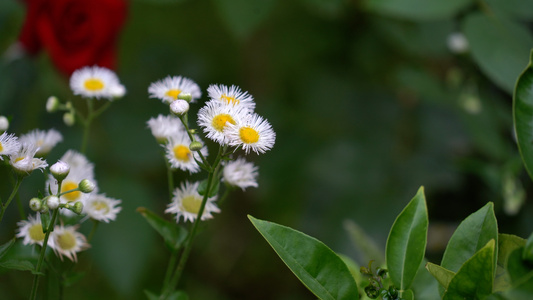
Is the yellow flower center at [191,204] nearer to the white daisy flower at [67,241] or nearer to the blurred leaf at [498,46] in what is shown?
the white daisy flower at [67,241]

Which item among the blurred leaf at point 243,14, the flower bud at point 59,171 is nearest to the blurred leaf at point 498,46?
the blurred leaf at point 243,14

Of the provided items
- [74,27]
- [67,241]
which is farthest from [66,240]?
[74,27]

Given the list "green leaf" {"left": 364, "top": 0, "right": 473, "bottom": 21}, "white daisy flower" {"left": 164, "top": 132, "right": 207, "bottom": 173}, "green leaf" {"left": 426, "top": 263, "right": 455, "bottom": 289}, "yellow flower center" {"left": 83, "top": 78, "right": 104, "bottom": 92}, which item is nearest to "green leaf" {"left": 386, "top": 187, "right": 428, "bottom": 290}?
"green leaf" {"left": 426, "top": 263, "right": 455, "bottom": 289}

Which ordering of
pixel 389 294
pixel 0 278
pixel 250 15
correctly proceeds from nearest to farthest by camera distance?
pixel 389 294
pixel 0 278
pixel 250 15

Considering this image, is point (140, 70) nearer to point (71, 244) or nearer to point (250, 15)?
point (250, 15)

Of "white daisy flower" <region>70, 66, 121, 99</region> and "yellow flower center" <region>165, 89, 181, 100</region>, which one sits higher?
"white daisy flower" <region>70, 66, 121, 99</region>

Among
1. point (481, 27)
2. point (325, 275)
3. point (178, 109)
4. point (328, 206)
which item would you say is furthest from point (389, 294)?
point (328, 206)

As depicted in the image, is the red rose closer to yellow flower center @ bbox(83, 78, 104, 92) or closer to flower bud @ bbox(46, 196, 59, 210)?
yellow flower center @ bbox(83, 78, 104, 92)
